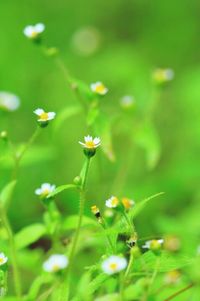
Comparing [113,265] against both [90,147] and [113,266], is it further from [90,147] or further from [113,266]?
[90,147]

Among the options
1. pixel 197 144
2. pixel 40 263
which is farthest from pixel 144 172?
pixel 40 263

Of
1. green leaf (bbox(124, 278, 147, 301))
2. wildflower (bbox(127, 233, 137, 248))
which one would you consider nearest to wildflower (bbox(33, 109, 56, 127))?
wildflower (bbox(127, 233, 137, 248))

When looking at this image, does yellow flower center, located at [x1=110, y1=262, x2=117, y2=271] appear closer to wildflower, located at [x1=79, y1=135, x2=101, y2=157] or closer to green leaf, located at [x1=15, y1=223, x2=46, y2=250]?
wildflower, located at [x1=79, y1=135, x2=101, y2=157]

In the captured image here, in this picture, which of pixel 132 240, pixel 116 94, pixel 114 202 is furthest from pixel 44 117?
pixel 116 94

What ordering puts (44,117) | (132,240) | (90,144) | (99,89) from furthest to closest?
(99,89)
(44,117)
(90,144)
(132,240)

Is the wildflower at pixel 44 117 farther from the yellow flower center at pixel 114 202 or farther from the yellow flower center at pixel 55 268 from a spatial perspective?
the yellow flower center at pixel 55 268

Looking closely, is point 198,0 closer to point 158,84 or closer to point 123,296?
point 158,84

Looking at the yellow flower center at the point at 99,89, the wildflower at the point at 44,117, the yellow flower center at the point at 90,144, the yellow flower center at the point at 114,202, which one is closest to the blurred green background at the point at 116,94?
the yellow flower center at the point at 99,89
